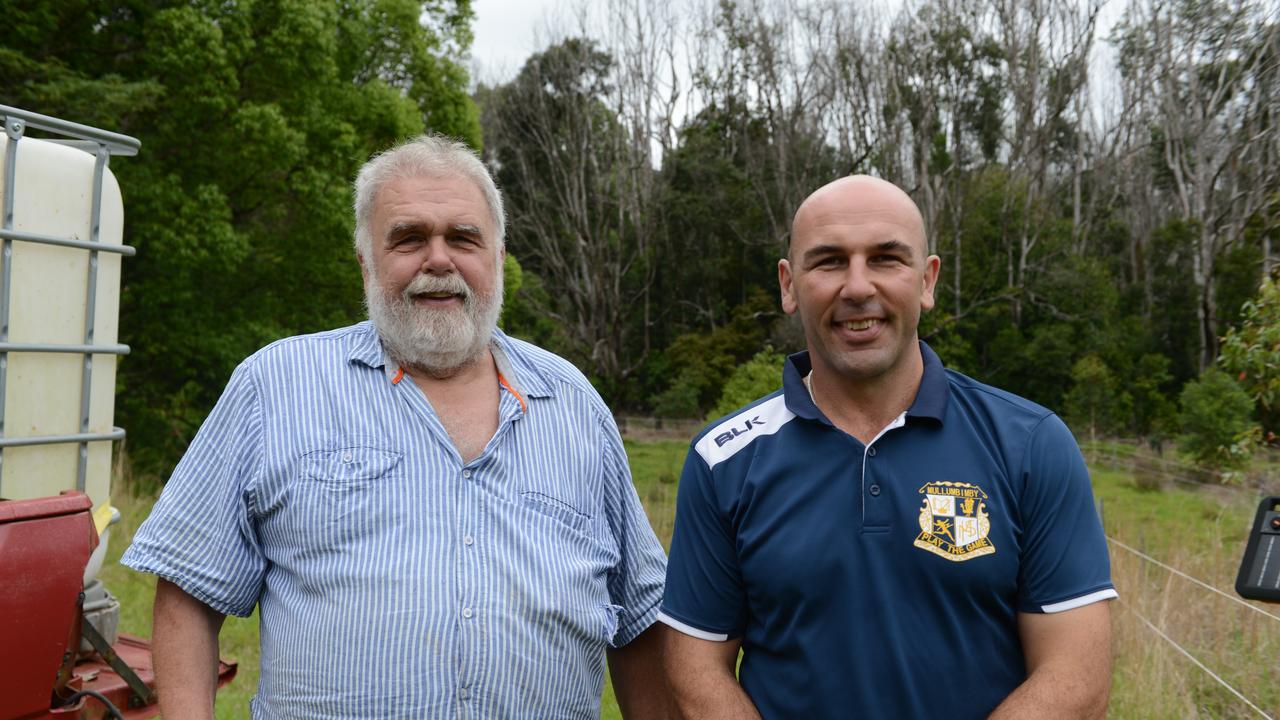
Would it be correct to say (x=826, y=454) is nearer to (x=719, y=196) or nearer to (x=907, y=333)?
(x=907, y=333)

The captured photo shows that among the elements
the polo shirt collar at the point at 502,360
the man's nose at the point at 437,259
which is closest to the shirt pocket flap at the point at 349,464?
the polo shirt collar at the point at 502,360

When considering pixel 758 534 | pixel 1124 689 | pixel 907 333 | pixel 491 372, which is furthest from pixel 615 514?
pixel 1124 689

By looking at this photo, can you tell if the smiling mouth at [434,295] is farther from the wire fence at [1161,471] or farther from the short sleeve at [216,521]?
the wire fence at [1161,471]

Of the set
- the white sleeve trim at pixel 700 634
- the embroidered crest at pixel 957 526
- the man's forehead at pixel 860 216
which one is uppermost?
the man's forehead at pixel 860 216

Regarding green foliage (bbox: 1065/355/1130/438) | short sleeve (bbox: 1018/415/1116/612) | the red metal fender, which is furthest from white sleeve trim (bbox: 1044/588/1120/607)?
green foliage (bbox: 1065/355/1130/438)

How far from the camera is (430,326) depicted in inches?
103

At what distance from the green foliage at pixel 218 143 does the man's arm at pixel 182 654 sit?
1327 cm

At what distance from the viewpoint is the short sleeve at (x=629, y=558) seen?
2.70m

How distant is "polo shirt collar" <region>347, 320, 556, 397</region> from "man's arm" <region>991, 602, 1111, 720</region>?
128cm

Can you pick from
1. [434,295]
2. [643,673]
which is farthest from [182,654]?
[643,673]

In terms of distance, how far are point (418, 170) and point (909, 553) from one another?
1458 millimetres

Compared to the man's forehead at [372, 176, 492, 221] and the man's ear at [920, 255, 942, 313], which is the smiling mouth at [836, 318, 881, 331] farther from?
the man's forehead at [372, 176, 492, 221]

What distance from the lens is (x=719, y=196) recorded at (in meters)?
35.0

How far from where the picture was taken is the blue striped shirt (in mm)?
2334
